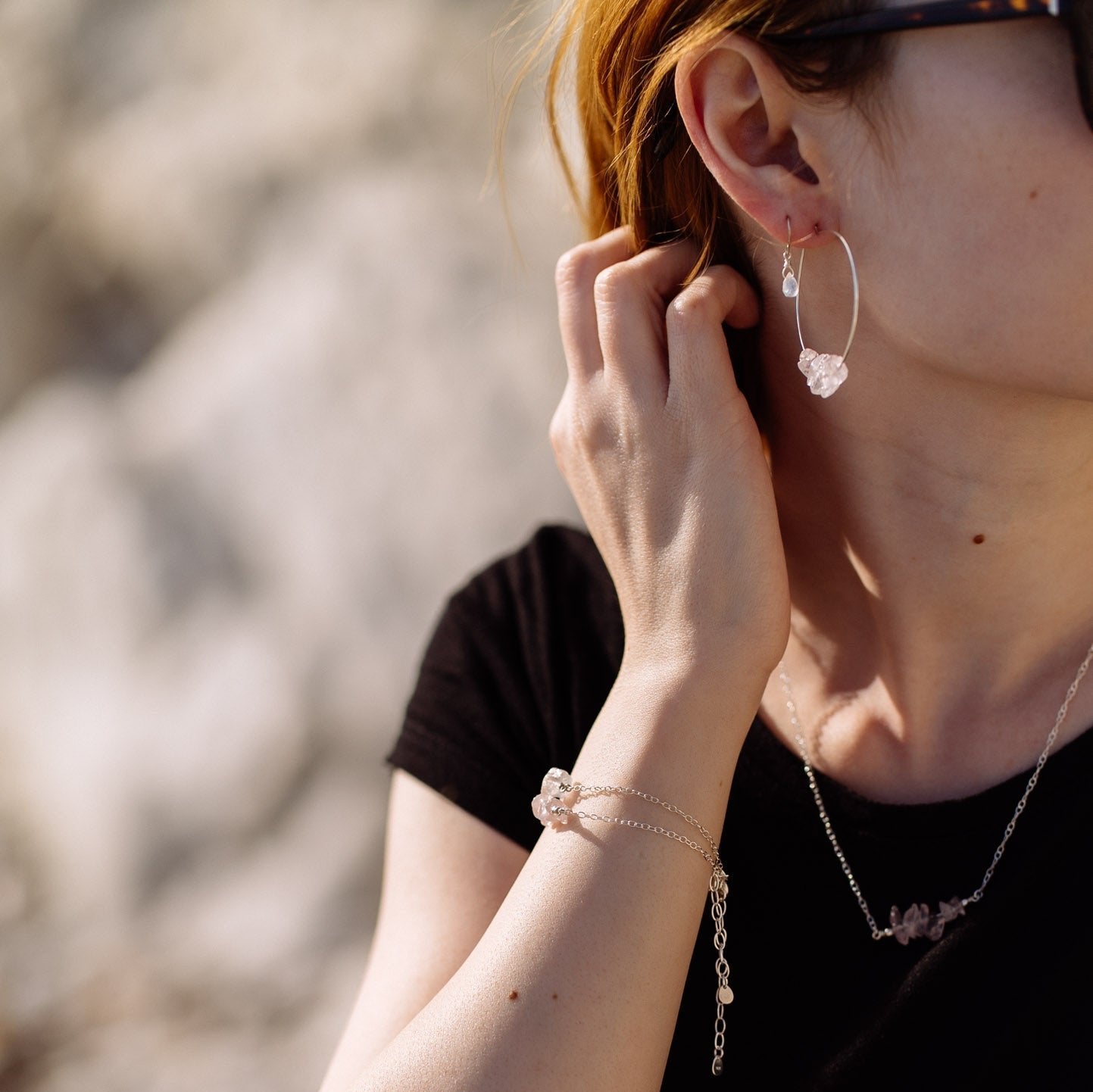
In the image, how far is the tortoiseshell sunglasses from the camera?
3.34ft

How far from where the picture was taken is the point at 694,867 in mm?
1261

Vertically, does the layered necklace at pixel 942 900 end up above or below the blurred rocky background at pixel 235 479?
below

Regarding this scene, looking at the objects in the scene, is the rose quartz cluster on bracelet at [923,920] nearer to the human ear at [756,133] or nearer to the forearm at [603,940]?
the forearm at [603,940]

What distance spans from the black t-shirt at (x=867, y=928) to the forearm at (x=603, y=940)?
16cm

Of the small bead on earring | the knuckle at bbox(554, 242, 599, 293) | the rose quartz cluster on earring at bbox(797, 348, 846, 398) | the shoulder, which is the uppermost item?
the knuckle at bbox(554, 242, 599, 293)

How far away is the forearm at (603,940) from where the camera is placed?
117 cm

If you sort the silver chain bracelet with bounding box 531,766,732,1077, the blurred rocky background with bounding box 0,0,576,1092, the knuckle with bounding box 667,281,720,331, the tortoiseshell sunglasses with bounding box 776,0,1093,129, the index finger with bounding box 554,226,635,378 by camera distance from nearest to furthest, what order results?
the tortoiseshell sunglasses with bounding box 776,0,1093,129, the silver chain bracelet with bounding box 531,766,732,1077, the knuckle with bounding box 667,281,720,331, the index finger with bounding box 554,226,635,378, the blurred rocky background with bounding box 0,0,576,1092

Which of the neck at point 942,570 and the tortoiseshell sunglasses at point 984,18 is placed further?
the neck at point 942,570

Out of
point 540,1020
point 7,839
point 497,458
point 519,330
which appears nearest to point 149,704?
point 7,839

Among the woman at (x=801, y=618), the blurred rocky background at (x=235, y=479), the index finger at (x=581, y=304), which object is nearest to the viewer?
the woman at (x=801, y=618)

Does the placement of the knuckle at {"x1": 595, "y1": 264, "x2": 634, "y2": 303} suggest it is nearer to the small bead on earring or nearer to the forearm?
the small bead on earring

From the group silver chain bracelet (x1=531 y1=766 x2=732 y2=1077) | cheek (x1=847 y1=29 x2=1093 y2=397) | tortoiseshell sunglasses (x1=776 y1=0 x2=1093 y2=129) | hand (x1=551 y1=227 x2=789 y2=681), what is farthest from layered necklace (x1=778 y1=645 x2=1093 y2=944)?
tortoiseshell sunglasses (x1=776 y1=0 x2=1093 y2=129)

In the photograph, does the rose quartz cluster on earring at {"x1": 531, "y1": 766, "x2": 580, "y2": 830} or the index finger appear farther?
the index finger

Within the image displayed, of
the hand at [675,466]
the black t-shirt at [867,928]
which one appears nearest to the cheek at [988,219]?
the hand at [675,466]
